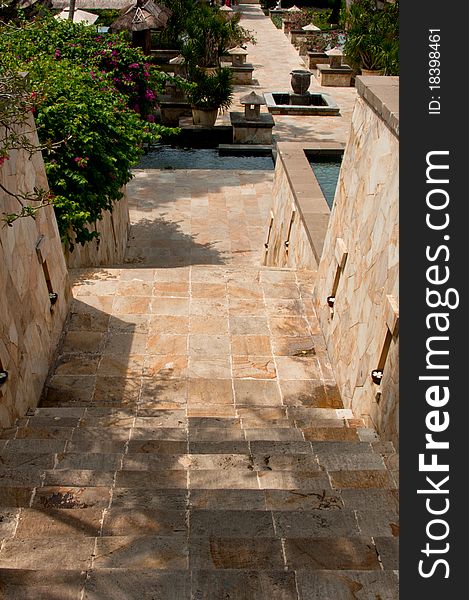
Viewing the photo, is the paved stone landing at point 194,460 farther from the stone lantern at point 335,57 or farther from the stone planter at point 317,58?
the stone planter at point 317,58

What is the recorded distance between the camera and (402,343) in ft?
13.4

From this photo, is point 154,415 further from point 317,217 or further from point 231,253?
point 231,253

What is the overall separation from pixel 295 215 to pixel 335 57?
2018 centimetres

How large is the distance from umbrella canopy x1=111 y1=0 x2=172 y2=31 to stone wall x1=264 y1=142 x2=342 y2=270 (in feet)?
29.1

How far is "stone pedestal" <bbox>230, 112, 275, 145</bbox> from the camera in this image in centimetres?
2102

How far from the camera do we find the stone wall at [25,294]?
5902 millimetres

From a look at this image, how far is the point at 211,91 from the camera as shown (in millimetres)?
21484

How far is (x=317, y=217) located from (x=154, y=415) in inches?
221

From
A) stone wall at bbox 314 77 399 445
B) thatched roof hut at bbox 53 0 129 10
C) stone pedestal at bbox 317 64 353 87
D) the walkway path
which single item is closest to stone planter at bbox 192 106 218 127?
thatched roof hut at bbox 53 0 129 10

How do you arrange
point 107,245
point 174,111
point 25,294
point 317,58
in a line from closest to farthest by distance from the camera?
point 25,294 < point 107,245 < point 174,111 < point 317,58

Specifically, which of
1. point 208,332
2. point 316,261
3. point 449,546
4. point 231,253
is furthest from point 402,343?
point 231,253

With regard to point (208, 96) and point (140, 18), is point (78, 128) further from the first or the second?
point (140, 18)

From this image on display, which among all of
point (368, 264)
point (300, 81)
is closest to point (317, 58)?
point (300, 81)

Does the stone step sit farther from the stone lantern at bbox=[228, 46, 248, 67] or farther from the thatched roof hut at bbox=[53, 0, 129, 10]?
the stone lantern at bbox=[228, 46, 248, 67]
